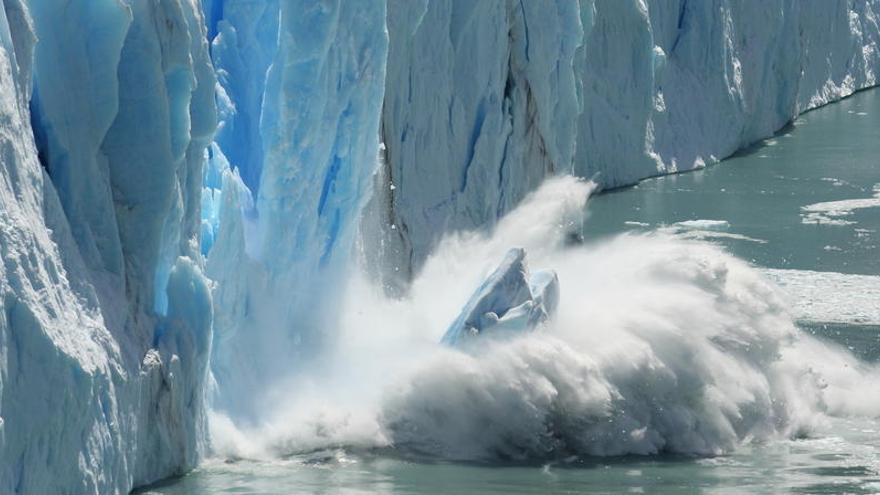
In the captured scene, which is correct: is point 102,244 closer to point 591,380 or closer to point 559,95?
point 591,380

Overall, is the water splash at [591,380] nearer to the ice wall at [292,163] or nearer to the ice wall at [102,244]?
the ice wall at [292,163]

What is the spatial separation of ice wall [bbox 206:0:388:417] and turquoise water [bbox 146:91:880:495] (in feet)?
4.06

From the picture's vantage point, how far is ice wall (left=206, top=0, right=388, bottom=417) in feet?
41.3

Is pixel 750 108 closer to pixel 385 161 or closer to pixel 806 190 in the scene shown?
pixel 806 190

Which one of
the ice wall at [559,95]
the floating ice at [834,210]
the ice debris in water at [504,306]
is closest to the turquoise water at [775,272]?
the floating ice at [834,210]

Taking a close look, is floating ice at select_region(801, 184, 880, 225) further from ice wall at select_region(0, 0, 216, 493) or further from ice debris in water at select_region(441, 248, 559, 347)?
ice wall at select_region(0, 0, 216, 493)

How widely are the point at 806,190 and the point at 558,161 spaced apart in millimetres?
5071

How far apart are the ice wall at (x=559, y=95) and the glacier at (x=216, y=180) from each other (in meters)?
0.04

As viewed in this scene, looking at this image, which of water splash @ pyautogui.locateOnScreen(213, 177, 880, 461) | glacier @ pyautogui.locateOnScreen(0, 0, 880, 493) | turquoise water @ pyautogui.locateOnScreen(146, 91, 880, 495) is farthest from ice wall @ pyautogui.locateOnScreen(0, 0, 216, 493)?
water splash @ pyautogui.locateOnScreen(213, 177, 880, 461)

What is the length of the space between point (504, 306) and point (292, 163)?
1.61m

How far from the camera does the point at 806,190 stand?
80.8ft

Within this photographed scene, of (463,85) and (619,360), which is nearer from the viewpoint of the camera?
(619,360)

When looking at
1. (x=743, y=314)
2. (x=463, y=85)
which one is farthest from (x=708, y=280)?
(x=463, y=85)

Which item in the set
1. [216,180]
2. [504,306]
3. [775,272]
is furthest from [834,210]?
[216,180]
